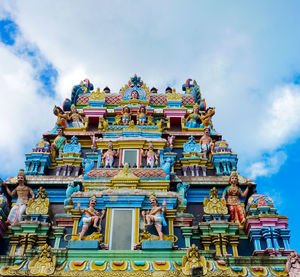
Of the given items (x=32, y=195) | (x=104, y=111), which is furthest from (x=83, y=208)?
(x=104, y=111)

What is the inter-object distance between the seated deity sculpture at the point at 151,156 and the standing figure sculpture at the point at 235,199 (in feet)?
11.1

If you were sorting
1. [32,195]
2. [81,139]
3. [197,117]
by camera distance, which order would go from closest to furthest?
[32,195] → [81,139] → [197,117]

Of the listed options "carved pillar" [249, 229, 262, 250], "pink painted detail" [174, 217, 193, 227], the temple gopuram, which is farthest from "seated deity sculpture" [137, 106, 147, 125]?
"carved pillar" [249, 229, 262, 250]

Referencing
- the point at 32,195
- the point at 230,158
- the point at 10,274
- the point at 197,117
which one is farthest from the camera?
the point at 197,117

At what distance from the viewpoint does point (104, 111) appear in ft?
73.9

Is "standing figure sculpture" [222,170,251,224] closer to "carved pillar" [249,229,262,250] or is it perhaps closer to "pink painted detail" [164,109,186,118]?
"carved pillar" [249,229,262,250]

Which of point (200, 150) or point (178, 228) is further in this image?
point (200, 150)

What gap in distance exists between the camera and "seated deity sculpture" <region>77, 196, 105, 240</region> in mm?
12992

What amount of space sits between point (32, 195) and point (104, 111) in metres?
7.90

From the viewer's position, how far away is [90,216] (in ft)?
43.6

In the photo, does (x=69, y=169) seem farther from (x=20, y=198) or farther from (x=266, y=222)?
(x=266, y=222)

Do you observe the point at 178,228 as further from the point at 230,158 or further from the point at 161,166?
the point at 230,158

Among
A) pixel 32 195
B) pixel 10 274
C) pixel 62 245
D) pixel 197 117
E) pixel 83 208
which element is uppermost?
pixel 197 117

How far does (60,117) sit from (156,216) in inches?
431
